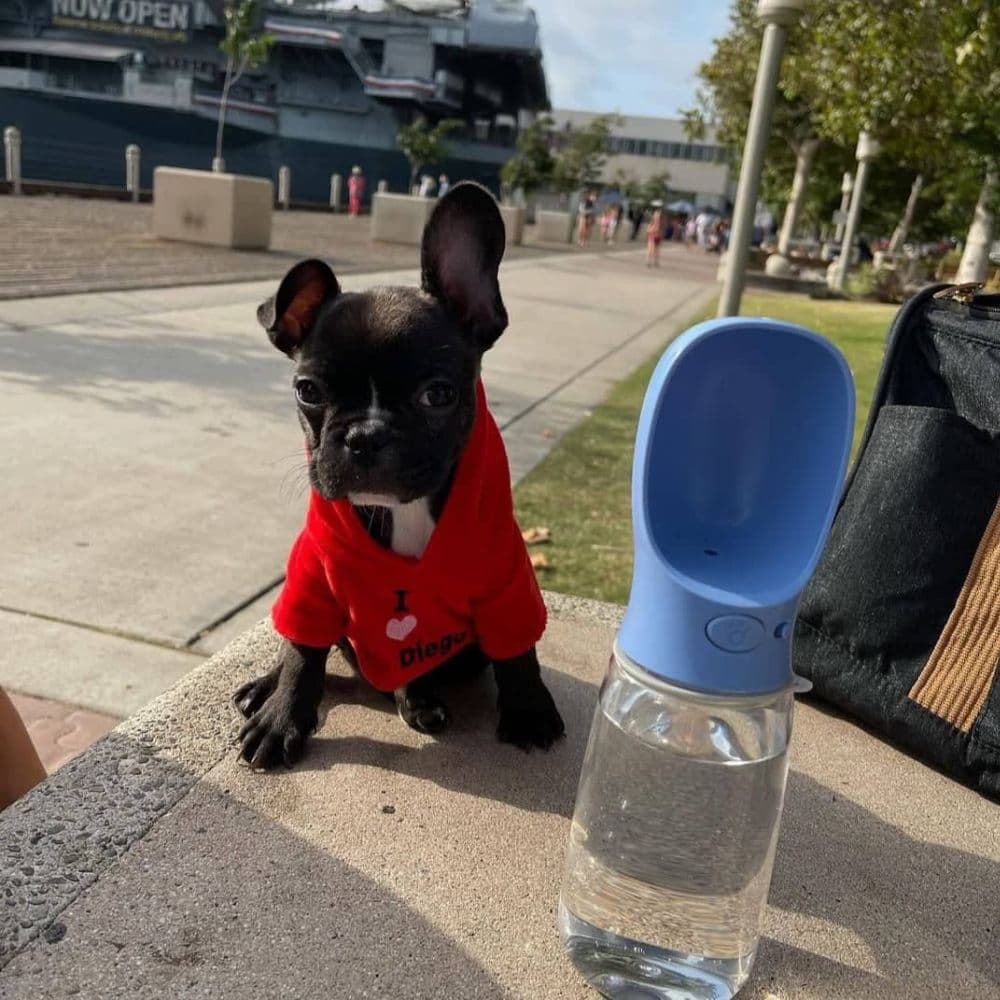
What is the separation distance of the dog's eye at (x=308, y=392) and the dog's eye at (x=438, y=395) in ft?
0.79

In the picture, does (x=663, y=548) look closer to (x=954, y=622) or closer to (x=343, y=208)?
(x=954, y=622)

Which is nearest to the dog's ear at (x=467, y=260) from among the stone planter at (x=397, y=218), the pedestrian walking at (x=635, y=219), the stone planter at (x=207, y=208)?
the stone planter at (x=207, y=208)

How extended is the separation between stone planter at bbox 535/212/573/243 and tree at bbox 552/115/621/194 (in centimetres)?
3320

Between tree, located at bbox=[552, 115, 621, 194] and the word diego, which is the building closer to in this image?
tree, located at bbox=[552, 115, 621, 194]

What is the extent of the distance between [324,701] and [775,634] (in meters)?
1.46

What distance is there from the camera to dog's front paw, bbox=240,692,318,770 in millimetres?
2115

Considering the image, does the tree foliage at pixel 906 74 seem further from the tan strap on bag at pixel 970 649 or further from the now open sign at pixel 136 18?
the now open sign at pixel 136 18

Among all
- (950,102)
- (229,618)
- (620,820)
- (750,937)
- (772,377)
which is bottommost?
(229,618)

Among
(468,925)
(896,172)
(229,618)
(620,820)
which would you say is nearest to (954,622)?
(620,820)

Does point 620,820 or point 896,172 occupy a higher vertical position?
point 896,172

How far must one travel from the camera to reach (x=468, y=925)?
1.69 metres

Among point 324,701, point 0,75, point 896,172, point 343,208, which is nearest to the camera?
point 324,701

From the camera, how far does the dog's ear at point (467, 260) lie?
2152 mm

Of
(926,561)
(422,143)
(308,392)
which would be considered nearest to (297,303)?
(308,392)
